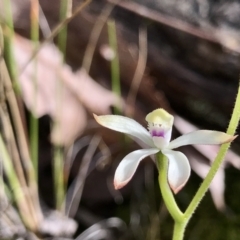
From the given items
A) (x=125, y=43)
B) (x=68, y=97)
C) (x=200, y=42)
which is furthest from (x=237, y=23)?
(x=68, y=97)

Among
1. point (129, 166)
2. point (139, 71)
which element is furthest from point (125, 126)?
point (139, 71)

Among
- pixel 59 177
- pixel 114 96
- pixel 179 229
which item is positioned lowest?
pixel 179 229

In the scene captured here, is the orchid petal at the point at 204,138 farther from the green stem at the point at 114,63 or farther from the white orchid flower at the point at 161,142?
the green stem at the point at 114,63

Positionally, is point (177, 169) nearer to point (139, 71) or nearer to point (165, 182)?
point (165, 182)

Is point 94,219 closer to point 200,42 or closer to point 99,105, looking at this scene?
point 99,105

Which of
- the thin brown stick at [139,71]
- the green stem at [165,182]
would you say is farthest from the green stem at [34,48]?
the green stem at [165,182]

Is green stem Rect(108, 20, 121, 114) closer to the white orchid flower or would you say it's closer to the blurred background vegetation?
the blurred background vegetation

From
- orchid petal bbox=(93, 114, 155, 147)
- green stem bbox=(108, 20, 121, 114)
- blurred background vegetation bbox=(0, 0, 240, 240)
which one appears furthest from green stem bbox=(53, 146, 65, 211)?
orchid petal bbox=(93, 114, 155, 147)

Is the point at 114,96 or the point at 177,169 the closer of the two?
the point at 177,169
